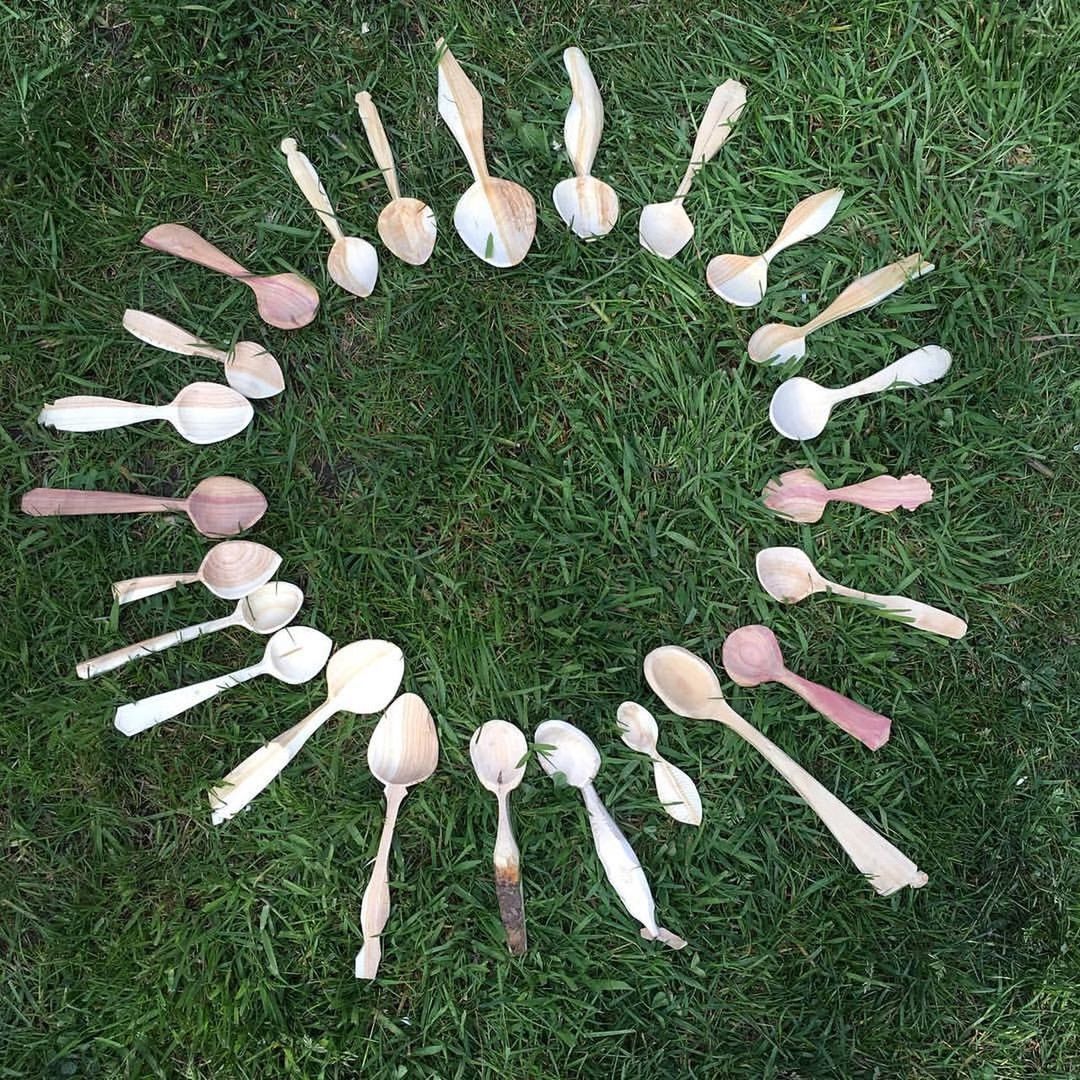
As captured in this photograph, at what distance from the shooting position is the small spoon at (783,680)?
111cm

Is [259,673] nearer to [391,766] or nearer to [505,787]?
[391,766]

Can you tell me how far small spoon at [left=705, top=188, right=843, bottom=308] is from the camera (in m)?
1.19

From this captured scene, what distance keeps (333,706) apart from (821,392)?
0.88 metres

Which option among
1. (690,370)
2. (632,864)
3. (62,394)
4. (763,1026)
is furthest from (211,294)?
(763,1026)

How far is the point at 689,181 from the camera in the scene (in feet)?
3.92

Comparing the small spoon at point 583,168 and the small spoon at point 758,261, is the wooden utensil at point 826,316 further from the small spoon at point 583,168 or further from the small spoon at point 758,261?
the small spoon at point 583,168

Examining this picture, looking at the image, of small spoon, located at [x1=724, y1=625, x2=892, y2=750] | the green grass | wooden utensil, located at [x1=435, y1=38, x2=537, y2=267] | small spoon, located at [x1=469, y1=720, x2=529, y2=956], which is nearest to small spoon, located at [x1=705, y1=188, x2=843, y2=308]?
the green grass

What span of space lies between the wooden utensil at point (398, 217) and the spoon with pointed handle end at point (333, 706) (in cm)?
61

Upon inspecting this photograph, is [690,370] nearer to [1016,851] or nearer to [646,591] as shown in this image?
[646,591]

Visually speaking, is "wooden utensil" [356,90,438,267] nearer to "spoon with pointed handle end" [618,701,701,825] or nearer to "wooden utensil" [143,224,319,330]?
"wooden utensil" [143,224,319,330]

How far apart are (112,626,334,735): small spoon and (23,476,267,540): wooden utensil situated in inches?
7.4

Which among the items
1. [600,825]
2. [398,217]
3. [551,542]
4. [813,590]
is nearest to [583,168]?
[398,217]

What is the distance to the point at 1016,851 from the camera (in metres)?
1.17

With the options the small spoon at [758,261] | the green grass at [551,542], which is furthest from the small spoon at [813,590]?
the small spoon at [758,261]
